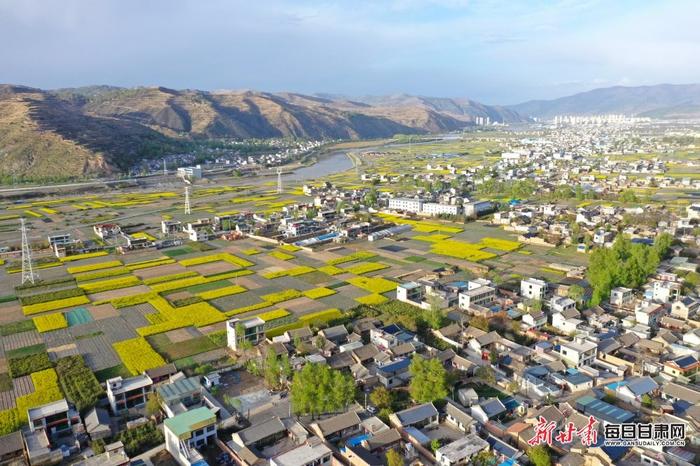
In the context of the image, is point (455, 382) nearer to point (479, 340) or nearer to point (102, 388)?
point (479, 340)

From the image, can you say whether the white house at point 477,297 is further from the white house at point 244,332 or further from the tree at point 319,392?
the tree at point 319,392

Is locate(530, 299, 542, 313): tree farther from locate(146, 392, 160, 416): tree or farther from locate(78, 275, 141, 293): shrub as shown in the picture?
locate(78, 275, 141, 293): shrub

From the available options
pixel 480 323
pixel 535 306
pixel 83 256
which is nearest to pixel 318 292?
pixel 480 323

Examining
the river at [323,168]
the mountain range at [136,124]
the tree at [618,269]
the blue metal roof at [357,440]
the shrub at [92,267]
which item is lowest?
the river at [323,168]

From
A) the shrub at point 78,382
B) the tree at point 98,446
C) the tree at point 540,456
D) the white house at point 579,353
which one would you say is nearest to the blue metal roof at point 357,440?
the tree at point 540,456

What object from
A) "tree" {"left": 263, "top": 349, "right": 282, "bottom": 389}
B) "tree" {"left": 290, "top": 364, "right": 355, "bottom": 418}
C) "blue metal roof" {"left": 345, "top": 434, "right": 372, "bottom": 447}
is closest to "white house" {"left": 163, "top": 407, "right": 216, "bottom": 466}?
"tree" {"left": 290, "top": 364, "right": 355, "bottom": 418}

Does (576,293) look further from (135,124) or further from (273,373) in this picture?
(135,124)
